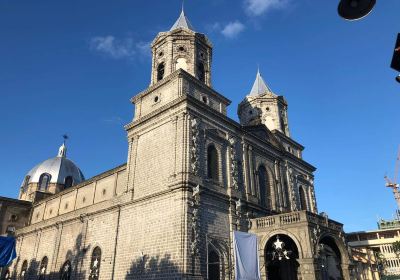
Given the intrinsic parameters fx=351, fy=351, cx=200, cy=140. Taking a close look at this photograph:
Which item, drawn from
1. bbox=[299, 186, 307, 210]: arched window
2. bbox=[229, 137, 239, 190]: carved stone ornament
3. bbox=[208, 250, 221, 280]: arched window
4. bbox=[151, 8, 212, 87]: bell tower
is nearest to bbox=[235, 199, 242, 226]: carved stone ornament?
bbox=[229, 137, 239, 190]: carved stone ornament

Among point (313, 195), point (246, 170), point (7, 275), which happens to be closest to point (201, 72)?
point (246, 170)

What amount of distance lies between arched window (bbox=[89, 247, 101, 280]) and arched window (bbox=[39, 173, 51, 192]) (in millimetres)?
26063

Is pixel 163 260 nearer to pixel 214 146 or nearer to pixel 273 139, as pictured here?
pixel 214 146

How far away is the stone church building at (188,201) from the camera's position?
69.5 feet

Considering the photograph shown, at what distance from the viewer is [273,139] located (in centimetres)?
3291

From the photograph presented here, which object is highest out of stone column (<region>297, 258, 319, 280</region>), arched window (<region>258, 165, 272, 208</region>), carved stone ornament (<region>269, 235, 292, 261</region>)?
arched window (<region>258, 165, 272, 208</region>)

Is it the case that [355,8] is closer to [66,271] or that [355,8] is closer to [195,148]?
[195,148]

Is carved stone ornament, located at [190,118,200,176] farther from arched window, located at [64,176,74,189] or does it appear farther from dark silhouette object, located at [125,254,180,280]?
arched window, located at [64,176,74,189]

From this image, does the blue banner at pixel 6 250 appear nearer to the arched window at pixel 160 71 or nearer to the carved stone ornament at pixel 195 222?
the carved stone ornament at pixel 195 222

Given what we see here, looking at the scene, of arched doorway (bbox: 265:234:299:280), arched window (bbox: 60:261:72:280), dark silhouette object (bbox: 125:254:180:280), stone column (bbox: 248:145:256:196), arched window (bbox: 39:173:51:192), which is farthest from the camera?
arched window (bbox: 39:173:51:192)

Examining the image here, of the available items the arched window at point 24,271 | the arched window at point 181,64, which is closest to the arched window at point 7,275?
the arched window at point 24,271

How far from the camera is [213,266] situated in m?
21.3

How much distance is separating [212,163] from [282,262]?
354 inches

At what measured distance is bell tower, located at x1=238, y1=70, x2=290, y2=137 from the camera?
1432 inches
